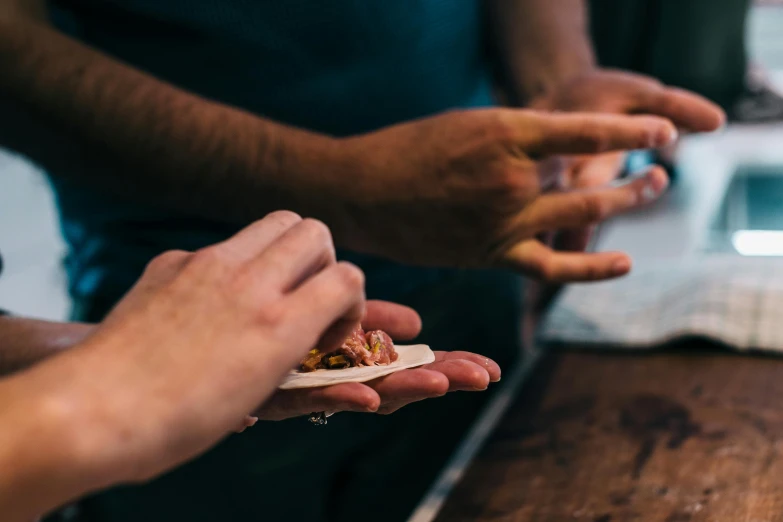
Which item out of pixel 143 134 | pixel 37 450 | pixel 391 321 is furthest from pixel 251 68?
pixel 37 450

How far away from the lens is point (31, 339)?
1.73 feet

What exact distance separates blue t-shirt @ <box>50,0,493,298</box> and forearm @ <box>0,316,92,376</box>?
0.77 ft

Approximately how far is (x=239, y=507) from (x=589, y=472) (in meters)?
0.37

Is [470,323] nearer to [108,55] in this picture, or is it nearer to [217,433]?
[108,55]

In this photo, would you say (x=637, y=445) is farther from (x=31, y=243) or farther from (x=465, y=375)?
(x=31, y=243)

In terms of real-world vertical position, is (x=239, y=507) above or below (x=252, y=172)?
below

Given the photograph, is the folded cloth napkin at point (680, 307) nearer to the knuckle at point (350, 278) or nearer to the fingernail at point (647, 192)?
the fingernail at point (647, 192)

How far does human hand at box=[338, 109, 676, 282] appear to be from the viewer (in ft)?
2.29

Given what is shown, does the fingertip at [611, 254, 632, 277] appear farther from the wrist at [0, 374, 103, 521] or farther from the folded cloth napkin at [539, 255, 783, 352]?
the wrist at [0, 374, 103, 521]

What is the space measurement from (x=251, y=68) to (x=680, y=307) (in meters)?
0.62

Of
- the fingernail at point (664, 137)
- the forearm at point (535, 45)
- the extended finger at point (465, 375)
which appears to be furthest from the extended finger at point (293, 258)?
the forearm at point (535, 45)

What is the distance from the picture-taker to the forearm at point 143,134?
73cm

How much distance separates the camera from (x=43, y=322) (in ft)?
1.83

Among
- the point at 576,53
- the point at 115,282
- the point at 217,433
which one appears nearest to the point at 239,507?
the point at 115,282
